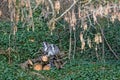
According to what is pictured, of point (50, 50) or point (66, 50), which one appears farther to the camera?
point (66, 50)

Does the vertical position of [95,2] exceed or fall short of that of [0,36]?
it exceeds it

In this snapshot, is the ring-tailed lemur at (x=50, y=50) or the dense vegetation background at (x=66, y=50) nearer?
the dense vegetation background at (x=66, y=50)

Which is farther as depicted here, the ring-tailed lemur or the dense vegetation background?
the ring-tailed lemur

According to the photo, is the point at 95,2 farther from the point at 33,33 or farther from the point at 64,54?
the point at 33,33

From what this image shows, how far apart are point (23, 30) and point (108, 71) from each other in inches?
104

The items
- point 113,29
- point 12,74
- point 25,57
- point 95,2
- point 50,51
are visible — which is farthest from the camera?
point 113,29

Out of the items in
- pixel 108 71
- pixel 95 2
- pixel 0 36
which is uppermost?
pixel 95 2

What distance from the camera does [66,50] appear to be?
25.6 feet

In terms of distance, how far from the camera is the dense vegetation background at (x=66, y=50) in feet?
21.0

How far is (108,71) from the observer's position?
21.6 ft

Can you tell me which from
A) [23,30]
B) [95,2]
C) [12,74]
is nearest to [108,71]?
[12,74]

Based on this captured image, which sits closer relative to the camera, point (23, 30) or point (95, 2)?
point (95, 2)

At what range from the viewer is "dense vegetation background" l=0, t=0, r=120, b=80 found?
639 cm

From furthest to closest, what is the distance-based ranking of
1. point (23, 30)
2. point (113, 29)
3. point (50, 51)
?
1. point (23, 30)
2. point (113, 29)
3. point (50, 51)
